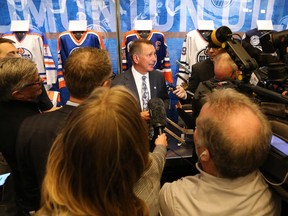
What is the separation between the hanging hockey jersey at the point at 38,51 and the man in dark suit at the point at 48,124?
2287 mm

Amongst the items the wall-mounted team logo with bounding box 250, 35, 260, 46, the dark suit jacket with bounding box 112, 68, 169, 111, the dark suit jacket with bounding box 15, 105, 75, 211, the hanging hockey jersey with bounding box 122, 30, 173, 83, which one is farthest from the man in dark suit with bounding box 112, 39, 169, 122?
the wall-mounted team logo with bounding box 250, 35, 260, 46

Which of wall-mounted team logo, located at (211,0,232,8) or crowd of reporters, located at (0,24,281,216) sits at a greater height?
wall-mounted team logo, located at (211,0,232,8)

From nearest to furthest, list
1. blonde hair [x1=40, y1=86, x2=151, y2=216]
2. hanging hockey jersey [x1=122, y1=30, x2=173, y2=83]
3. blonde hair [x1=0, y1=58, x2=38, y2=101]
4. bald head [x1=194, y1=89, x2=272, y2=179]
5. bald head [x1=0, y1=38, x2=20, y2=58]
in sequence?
1. blonde hair [x1=40, y1=86, x2=151, y2=216]
2. bald head [x1=194, y1=89, x2=272, y2=179]
3. blonde hair [x1=0, y1=58, x2=38, y2=101]
4. bald head [x1=0, y1=38, x2=20, y2=58]
5. hanging hockey jersey [x1=122, y1=30, x2=173, y2=83]

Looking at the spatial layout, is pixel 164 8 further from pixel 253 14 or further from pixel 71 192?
pixel 71 192

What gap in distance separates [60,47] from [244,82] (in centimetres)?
270

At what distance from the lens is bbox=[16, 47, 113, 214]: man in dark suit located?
1.02 metres

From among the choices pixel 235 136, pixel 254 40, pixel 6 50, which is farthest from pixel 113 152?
pixel 254 40

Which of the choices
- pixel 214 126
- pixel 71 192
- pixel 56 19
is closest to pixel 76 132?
pixel 71 192

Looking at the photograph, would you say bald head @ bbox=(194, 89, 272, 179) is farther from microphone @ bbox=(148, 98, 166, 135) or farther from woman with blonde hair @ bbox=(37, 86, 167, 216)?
microphone @ bbox=(148, 98, 166, 135)

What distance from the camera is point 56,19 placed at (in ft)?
11.1

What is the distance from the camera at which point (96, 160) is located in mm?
581

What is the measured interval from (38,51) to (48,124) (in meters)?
2.52

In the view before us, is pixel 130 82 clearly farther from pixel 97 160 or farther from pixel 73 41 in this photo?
pixel 97 160

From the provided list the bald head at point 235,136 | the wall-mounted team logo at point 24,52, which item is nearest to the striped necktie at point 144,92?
the bald head at point 235,136
